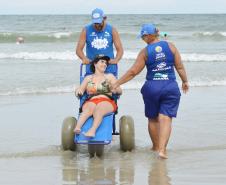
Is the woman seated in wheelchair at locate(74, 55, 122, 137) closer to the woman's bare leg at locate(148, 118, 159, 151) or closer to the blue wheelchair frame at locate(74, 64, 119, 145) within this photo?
the blue wheelchair frame at locate(74, 64, 119, 145)

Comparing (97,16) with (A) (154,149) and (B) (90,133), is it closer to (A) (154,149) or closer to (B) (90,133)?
(B) (90,133)

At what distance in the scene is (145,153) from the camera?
7.51 m

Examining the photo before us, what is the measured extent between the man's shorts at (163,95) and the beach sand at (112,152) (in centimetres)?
59

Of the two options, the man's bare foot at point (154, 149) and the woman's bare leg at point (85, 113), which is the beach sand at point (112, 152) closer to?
the man's bare foot at point (154, 149)

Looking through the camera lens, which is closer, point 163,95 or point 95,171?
point 95,171

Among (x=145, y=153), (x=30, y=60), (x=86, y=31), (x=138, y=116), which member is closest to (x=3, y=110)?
(x=138, y=116)

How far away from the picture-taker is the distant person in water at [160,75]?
7.08 m

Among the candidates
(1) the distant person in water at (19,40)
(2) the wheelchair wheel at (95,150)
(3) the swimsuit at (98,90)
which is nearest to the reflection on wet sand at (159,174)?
(2) the wheelchair wheel at (95,150)

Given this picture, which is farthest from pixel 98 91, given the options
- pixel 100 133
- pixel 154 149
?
pixel 154 149

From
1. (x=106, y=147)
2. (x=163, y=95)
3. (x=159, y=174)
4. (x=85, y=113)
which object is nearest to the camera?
(x=159, y=174)

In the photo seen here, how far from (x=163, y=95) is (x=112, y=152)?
39.9 inches

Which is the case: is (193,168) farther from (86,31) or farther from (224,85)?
(224,85)

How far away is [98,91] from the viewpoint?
7.62m

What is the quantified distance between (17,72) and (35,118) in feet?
21.8
